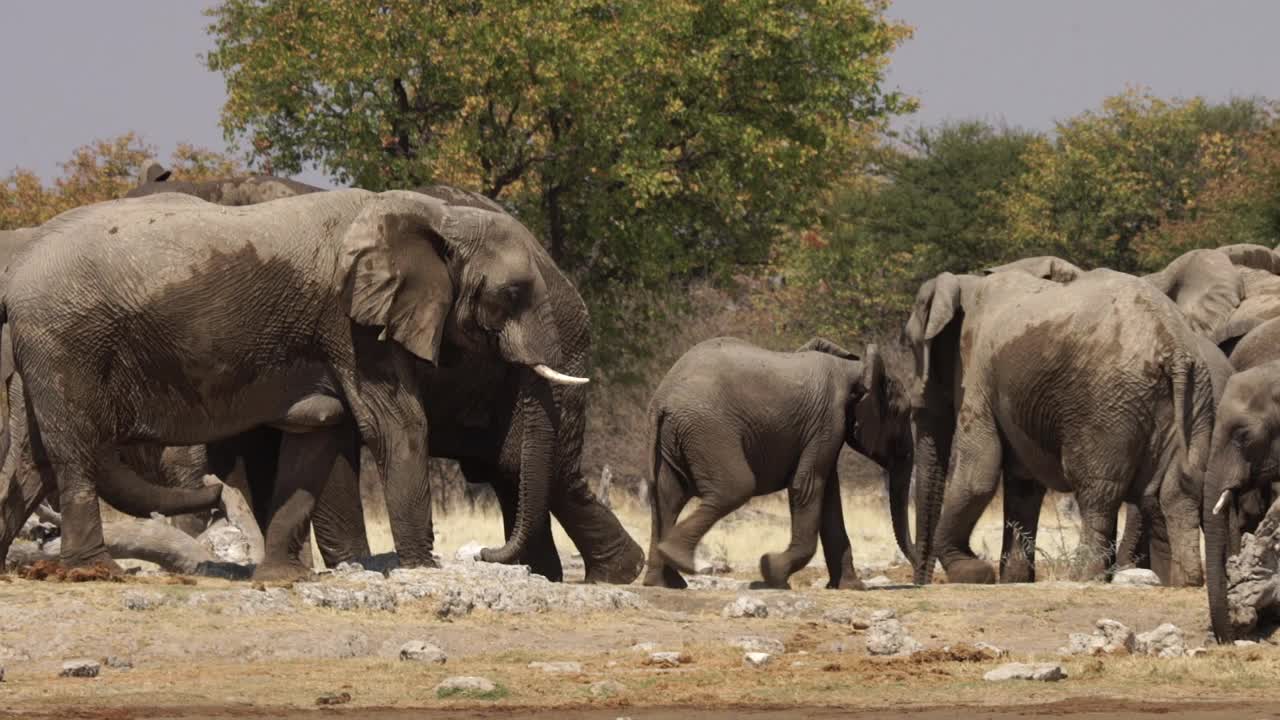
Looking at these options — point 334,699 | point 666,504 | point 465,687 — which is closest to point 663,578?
point 666,504

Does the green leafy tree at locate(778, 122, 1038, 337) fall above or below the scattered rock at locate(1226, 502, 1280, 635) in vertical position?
above

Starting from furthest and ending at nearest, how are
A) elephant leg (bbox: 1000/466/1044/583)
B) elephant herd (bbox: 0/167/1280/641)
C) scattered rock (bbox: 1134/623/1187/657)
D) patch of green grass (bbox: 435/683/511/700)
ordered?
elephant leg (bbox: 1000/466/1044/583) → elephant herd (bbox: 0/167/1280/641) → scattered rock (bbox: 1134/623/1187/657) → patch of green grass (bbox: 435/683/511/700)

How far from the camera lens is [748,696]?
1208 centimetres

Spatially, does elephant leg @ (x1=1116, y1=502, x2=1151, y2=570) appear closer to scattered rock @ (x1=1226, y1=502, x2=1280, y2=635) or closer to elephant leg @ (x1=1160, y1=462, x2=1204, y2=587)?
elephant leg @ (x1=1160, y1=462, x2=1204, y2=587)

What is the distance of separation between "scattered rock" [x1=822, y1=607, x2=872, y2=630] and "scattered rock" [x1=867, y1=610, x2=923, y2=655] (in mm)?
541

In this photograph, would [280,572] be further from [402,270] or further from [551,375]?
[551,375]

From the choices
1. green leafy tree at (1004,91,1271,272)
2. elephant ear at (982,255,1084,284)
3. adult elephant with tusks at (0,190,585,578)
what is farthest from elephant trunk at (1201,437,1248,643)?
green leafy tree at (1004,91,1271,272)

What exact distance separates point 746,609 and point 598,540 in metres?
2.54

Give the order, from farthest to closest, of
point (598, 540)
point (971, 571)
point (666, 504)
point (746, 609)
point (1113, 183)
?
point (1113, 183)
point (971, 571)
point (666, 504)
point (598, 540)
point (746, 609)

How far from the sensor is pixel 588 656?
539 inches

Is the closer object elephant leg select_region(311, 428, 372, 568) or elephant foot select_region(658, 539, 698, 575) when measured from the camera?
elephant leg select_region(311, 428, 372, 568)

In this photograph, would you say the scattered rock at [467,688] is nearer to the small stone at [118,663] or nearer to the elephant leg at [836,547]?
the small stone at [118,663]

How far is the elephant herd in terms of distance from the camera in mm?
15148

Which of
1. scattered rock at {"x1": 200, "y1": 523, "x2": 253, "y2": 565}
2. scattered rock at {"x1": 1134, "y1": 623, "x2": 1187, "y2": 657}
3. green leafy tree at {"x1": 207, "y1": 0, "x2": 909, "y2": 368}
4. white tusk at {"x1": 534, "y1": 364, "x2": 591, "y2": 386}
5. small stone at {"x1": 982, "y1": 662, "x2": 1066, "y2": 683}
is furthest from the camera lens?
green leafy tree at {"x1": 207, "y1": 0, "x2": 909, "y2": 368}
